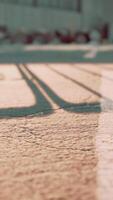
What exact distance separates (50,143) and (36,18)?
91.8ft

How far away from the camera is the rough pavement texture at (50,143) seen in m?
2.18

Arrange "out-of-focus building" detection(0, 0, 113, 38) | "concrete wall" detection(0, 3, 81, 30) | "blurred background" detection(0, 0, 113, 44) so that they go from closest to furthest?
"blurred background" detection(0, 0, 113, 44)
"concrete wall" detection(0, 3, 81, 30)
"out-of-focus building" detection(0, 0, 113, 38)

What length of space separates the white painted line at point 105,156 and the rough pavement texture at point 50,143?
1.1 inches

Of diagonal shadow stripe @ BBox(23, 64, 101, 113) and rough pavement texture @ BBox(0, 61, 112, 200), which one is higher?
rough pavement texture @ BBox(0, 61, 112, 200)

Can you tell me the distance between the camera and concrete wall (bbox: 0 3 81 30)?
2819 cm

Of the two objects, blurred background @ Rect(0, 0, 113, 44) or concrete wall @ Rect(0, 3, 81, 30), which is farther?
concrete wall @ Rect(0, 3, 81, 30)

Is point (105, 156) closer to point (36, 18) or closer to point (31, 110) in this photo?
point (31, 110)

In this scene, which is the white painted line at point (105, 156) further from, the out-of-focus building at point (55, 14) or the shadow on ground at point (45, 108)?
the out-of-focus building at point (55, 14)

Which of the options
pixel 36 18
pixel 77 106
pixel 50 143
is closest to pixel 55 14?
pixel 36 18

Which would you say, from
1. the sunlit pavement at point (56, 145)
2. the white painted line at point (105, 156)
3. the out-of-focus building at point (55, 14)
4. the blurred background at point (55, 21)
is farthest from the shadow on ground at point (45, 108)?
the out-of-focus building at point (55, 14)

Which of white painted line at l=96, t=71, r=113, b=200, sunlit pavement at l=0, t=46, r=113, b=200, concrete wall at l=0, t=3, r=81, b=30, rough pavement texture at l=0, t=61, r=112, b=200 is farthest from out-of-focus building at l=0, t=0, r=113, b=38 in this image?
white painted line at l=96, t=71, r=113, b=200

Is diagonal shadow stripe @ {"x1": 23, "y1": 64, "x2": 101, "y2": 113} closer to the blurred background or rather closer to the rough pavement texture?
the rough pavement texture

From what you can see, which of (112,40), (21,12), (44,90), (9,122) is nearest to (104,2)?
(112,40)

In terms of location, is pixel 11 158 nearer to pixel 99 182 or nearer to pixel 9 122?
pixel 99 182
